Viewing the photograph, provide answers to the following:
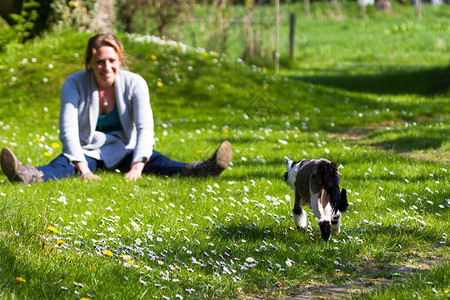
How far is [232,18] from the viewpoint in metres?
18.3

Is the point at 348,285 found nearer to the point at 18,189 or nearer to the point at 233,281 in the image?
the point at 233,281

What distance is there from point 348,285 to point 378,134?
626cm

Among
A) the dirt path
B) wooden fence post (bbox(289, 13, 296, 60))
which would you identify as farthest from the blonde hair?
wooden fence post (bbox(289, 13, 296, 60))

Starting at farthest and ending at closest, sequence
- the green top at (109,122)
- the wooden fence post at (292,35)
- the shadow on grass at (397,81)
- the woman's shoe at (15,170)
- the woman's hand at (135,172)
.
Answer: the wooden fence post at (292,35)
the shadow on grass at (397,81)
the green top at (109,122)
the woman's hand at (135,172)
the woman's shoe at (15,170)

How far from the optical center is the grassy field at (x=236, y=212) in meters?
3.38

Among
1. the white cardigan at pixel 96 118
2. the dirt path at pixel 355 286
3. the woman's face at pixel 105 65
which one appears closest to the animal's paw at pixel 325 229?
the dirt path at pixel 355 286

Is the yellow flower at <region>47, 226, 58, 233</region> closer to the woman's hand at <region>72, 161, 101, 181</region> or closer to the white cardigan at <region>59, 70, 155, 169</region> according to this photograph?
the woman's hand at <region>72, 161, 101, 181</region>

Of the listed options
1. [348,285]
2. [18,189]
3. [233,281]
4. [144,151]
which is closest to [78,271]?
[233,281]

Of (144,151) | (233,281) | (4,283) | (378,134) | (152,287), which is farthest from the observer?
(378,134)

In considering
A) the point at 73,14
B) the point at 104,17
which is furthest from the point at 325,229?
the point at 104,17

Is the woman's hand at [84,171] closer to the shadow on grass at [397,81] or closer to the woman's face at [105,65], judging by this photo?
the woman's face at [105,65]

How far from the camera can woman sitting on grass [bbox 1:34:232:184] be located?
20.7ft

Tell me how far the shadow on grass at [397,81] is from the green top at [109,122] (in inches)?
370

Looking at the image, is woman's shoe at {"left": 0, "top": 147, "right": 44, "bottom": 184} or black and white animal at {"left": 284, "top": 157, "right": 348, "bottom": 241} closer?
black and white animal at {"left": 284, "top": 157, "right": 348, "bottom": 241}
